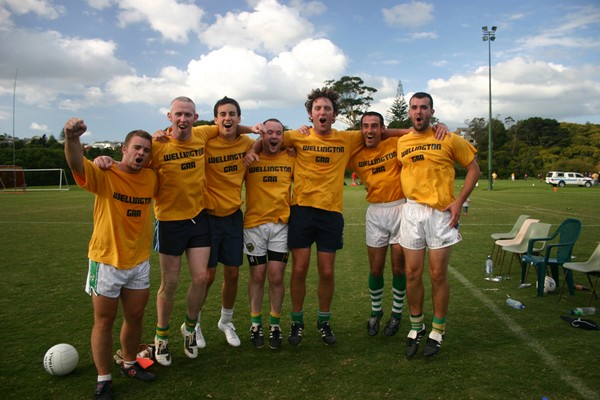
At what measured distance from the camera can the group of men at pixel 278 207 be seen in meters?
3.87

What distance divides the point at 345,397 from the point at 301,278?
1.31 meters

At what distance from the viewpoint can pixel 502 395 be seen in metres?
3.29

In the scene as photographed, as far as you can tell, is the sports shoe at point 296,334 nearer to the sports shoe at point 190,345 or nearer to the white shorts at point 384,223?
the sports shoe at point 190,345

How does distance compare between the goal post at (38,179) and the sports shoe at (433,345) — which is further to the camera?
the goal post at (38,179)

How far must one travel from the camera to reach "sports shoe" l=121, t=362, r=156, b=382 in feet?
11.8

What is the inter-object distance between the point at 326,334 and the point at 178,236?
174 cm

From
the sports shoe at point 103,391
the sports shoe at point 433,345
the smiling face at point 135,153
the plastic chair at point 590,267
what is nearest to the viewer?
the sports shoe at point 103,391

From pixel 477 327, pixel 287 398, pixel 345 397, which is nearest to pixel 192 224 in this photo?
pixel 287 398

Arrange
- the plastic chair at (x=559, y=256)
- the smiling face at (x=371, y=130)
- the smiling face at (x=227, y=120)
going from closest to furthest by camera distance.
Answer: the smiling face at (x=227, y=120), the smiling face at (x=371, y=130), the plastic chair at (x=559, y=256)

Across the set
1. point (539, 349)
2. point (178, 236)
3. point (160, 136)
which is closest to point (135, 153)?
point (160, 136)

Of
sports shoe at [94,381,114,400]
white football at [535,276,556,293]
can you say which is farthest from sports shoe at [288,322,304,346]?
white football at [535,276,556,293]

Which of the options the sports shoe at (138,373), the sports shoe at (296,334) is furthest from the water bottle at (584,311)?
the sports shoe at (138,373)

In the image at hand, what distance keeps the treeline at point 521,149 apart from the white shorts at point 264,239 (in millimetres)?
47722

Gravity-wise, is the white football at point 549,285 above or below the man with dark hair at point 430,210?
below
